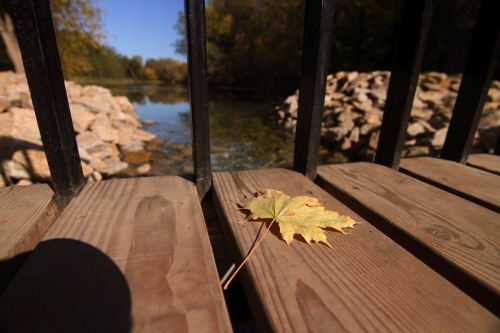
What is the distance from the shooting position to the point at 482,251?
0.65 meters

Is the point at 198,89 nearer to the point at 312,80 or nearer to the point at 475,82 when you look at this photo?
the point at 312,80

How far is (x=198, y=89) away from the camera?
2.83 ft

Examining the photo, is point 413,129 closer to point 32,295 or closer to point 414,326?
point 414,326

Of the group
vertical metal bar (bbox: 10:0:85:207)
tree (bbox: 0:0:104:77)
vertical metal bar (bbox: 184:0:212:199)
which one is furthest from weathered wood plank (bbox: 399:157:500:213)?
tree (bbox: 0:0:104:77)

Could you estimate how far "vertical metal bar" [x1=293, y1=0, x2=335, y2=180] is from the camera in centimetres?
91

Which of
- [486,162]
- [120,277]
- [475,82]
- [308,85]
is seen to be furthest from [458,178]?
[120,277]

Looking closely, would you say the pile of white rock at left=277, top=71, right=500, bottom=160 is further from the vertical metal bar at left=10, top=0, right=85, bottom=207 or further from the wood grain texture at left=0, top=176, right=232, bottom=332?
the vertical metal bar at left=10, top=0, right=85, bottom=207

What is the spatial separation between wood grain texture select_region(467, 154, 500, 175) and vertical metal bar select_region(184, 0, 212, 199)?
132 cm

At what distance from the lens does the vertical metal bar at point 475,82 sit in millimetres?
1215

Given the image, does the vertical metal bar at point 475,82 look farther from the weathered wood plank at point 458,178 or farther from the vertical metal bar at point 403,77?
the vertical metal bar at point 403,77

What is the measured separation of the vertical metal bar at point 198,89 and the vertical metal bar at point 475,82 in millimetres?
1300

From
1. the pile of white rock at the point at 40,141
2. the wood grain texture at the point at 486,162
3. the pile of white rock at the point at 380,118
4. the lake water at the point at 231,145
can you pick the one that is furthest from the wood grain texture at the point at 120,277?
the pile of white rock at the point at 380,118

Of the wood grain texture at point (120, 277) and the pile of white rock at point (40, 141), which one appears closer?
the wood grain texture at point (120, 277)

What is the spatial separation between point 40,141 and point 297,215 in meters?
4.02
